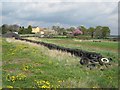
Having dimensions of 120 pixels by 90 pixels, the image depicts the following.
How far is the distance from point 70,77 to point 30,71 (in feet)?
7.52

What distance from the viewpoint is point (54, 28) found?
16725 cm

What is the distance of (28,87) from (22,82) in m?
0.87

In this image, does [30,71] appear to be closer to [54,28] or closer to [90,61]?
[90,61]

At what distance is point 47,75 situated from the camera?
39.0 feet

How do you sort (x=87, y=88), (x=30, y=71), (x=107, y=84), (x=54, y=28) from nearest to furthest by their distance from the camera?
(x=87, y=88) → (x=107, y=84) → (x=30, y=71) → (x=54, y=28)

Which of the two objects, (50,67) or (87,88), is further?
(50,67)

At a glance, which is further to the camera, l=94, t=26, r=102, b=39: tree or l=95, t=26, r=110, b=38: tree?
l=94, t=26, r=102, b=39: tree

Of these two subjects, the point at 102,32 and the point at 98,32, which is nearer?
A: the point at 102,32

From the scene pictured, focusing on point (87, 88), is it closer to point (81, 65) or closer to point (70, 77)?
point (70, 77)

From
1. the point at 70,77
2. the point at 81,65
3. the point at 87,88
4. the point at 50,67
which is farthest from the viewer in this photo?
the point at 81,65

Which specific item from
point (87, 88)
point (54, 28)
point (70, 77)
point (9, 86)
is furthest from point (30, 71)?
point (54, 28)

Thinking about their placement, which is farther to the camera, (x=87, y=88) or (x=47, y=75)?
(x=47, y=75)

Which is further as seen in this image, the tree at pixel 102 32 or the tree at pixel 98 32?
the tree at pixel 98 32

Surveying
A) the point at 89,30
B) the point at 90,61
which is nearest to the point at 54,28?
the point at 89,30
